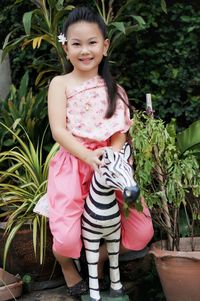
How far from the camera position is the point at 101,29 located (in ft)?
9.91

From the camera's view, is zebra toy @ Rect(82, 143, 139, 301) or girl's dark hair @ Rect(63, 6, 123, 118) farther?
girl's dark hair @ Rect(63, 6, 123, 118)

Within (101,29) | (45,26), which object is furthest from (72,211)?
(45,26)

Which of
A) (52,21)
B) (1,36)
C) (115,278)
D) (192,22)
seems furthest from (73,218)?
(1,36)

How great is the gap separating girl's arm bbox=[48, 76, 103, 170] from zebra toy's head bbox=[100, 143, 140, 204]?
138 mm

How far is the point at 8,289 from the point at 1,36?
8.68 feet

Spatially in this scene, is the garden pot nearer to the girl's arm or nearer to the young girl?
the young girl

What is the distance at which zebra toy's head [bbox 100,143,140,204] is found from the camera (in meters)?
2.60

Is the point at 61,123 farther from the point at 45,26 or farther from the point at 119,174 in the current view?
the point at 45,26

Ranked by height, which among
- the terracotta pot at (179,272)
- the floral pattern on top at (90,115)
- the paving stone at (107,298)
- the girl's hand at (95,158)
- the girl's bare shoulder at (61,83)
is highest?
the girl's bare shoulder at (61,83)

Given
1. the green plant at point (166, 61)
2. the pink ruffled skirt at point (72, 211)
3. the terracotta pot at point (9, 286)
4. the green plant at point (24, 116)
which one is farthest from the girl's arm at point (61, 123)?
the green plant at point (166, 61)

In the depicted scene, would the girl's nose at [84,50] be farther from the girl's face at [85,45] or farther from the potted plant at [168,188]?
the potted plant at [168,188]

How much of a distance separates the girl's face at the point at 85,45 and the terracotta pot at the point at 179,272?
1.15 metres

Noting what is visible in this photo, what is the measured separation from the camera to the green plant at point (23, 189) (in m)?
3.48

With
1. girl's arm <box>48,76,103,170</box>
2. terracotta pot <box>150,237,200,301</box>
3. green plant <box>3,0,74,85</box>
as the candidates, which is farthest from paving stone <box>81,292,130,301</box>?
green plant <box>3,0,74,85</box>
